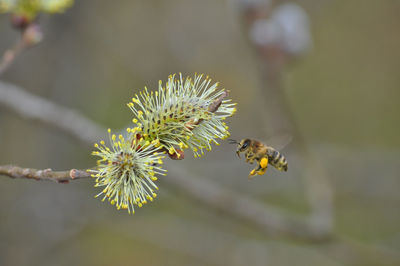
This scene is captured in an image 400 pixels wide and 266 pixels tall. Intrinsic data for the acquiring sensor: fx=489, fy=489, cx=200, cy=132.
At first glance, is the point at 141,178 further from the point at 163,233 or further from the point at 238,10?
the point at 163,233

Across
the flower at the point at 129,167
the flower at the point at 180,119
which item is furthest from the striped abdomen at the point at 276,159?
the flower at the point at 129,167

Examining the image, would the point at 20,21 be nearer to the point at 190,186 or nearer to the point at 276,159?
the point at 190,186

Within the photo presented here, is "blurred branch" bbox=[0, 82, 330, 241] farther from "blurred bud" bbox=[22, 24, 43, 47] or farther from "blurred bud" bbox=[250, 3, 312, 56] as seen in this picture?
"blurred bud" bbox=[250, 3, 312, 56]

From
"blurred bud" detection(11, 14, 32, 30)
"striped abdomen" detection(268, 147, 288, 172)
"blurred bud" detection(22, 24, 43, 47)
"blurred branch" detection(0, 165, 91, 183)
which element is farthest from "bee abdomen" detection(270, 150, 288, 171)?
"blurred bud" detection(11, 14, 32, 30)

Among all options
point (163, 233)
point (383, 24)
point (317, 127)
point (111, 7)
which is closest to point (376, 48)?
point (383, 24)

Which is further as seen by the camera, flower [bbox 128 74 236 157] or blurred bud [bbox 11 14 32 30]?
blurred bud [bbox 11 14 32 30]

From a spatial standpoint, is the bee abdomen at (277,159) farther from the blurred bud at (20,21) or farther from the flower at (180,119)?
the blurred bud at (20,21)
